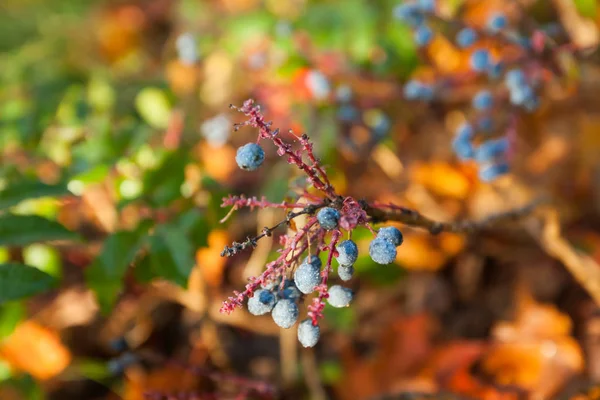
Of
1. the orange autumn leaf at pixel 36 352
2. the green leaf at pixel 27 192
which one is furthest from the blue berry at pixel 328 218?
the orange autumn leaf at pixel 36 352

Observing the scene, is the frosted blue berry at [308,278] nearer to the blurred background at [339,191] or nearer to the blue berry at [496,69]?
the blurred background at [339,191]

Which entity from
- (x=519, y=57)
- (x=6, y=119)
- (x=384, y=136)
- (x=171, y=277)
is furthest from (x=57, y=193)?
(x=519, y=57)

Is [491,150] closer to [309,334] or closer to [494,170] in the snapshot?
[494,170]

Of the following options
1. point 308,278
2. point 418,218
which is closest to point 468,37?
point 418,218

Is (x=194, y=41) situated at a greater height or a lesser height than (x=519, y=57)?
greater

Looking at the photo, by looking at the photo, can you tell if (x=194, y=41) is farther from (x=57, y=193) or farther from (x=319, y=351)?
(x=319, y=351)

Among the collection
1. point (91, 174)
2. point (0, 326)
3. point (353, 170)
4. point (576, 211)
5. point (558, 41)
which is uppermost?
point (558, 41)
